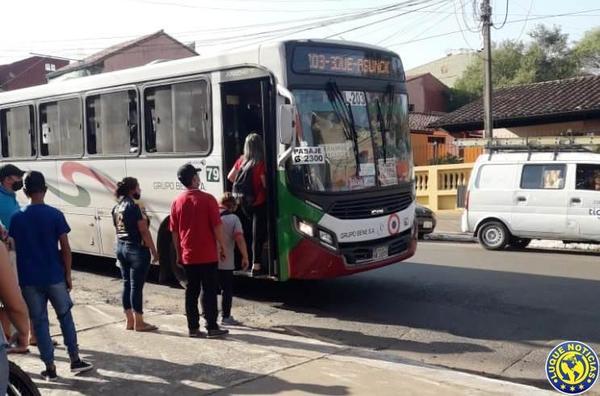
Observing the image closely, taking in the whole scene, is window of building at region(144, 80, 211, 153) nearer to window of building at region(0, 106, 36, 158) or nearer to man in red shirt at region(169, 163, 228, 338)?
man in red shirt at region(169, 163, 228, 338)

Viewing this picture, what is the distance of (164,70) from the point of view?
9039 mm

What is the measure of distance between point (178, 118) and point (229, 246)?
8.26 feet

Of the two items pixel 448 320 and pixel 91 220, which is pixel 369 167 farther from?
pixel 91 220

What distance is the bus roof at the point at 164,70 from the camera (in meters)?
7.86

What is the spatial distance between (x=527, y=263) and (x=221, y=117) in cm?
628

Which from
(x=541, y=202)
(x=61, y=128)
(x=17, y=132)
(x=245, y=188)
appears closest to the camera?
(x=245, y=188)

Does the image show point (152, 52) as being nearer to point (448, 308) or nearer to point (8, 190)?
point (448, 308)

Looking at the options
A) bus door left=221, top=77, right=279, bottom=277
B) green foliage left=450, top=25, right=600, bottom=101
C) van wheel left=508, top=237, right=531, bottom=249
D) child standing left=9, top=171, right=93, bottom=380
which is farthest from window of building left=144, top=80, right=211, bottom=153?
green foliage left=450, top=25, right=600, bottom=101

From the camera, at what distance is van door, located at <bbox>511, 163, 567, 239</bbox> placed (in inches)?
497

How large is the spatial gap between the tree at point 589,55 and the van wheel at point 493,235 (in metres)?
46.4

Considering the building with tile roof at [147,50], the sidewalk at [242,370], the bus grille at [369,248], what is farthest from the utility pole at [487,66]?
the building with tile roof at [147,50]

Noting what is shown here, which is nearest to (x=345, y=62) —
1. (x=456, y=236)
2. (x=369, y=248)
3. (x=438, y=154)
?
(x=369, y=248)

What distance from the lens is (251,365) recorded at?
5.72 metres

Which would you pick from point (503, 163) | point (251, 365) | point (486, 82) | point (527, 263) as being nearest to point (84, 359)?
point (251, 365)
